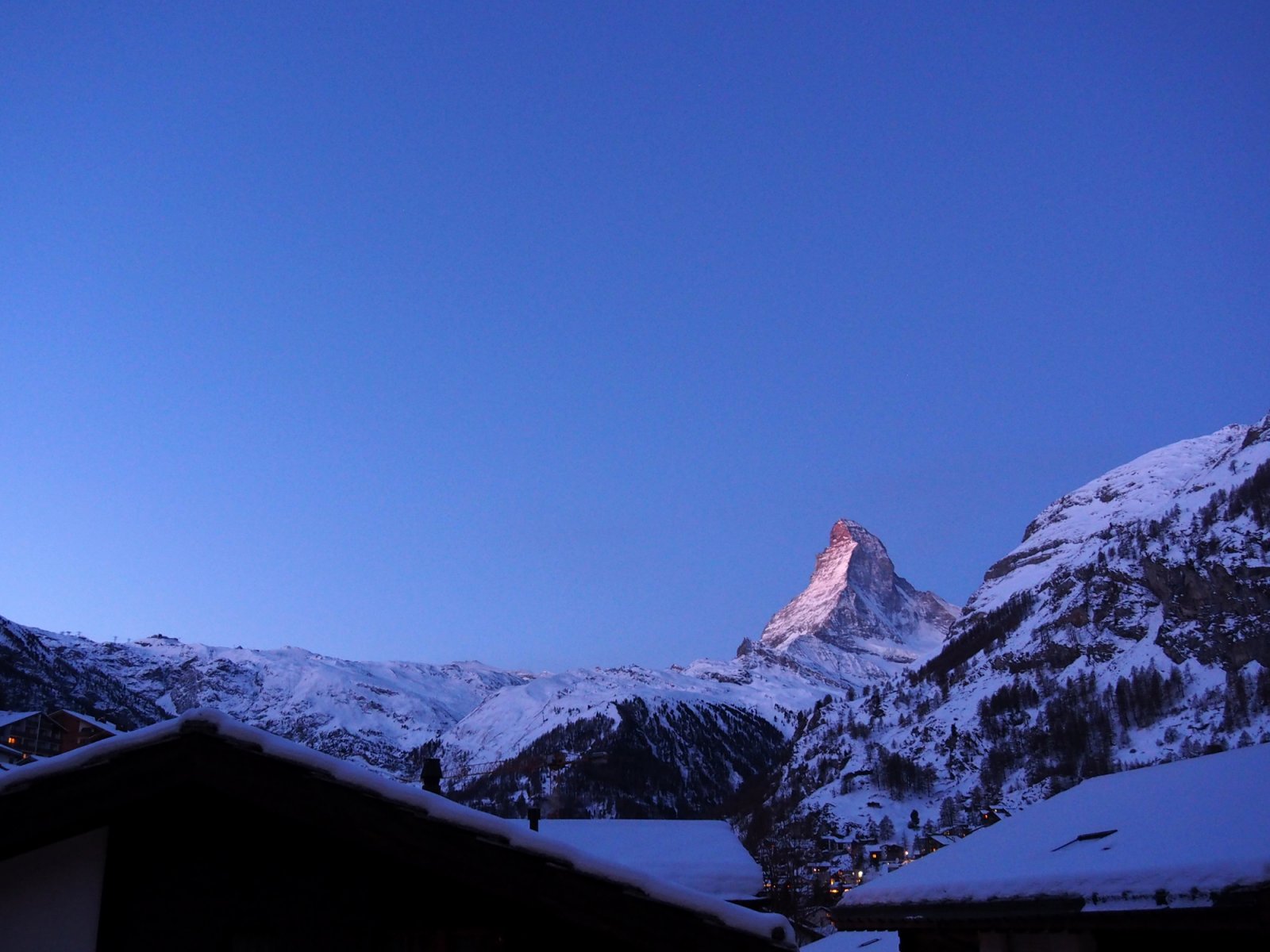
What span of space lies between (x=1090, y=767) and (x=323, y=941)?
700 feet

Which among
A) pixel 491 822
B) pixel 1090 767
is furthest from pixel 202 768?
pixel 1090 767

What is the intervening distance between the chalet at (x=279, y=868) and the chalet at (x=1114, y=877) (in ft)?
18.2

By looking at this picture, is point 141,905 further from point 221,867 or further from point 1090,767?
point 1090,767

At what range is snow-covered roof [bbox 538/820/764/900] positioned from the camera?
118 feet

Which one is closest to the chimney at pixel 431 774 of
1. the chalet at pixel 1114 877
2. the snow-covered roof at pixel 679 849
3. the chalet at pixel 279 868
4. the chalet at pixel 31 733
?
the chalet at pixel 1114 877

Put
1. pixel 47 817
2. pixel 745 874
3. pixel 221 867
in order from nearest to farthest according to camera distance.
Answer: pixel 47 817, pixel 221 867, pixel 745 874

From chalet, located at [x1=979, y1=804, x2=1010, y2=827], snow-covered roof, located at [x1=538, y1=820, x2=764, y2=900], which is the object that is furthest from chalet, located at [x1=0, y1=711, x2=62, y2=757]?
chalet, located at [x1=979, y1=804, x2=1010, y2=827]

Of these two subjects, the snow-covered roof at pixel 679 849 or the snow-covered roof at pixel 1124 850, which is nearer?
the snow-covered roof at pixel 1124 850

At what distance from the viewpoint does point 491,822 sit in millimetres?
7141

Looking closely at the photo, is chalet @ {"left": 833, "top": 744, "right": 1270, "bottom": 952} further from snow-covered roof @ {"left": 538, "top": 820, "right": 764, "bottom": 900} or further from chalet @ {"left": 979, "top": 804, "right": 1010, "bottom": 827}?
snow-covered roof @ {"left": 538, "top": 820, "right": 764, "bottom": 900}

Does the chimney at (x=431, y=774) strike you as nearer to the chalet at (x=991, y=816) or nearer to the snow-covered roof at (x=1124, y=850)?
the snow-covered roof at (x=1124, y=850)

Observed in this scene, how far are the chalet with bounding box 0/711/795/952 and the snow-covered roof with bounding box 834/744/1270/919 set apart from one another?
5640 mm

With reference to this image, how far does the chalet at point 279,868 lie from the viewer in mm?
7086

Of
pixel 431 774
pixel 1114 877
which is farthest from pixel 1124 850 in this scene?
pixel 431 774
